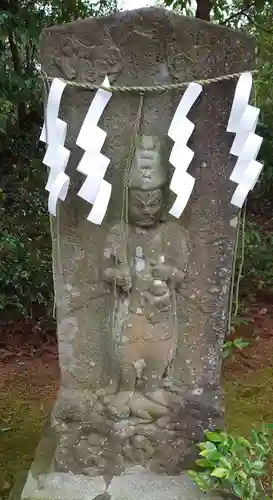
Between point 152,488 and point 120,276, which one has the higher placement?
point 120,276

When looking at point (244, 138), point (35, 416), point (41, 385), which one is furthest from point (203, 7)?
point (35, 416)

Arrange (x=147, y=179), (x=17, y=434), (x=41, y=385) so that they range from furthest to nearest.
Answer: (x=41, y=385) < (x=17, y=434) < (x=147, y=179)

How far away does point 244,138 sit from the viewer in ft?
5.97

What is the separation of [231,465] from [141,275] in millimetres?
684

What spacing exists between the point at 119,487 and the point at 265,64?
3636 millimetres

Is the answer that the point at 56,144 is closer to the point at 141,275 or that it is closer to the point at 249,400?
the point at 141,275

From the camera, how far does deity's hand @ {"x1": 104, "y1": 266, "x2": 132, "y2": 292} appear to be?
2016mm

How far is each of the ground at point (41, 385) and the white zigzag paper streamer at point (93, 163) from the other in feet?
4.50

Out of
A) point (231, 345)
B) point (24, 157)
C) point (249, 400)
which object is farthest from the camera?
point (24, 157)

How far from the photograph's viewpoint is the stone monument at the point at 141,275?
6.15ft

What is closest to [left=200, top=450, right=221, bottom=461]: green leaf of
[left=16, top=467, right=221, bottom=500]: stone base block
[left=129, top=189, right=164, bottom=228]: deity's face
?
[left=16, top=467, right=221, bottom=500]: stone base block

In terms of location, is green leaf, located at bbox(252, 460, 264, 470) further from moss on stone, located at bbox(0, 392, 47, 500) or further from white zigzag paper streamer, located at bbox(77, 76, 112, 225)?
moss on stone, located at bbox(0, 392, 47, 500)

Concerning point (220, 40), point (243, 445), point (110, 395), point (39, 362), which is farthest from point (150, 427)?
point (39, 362)

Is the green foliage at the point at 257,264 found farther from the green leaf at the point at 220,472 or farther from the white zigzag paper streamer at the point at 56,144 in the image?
the white zigzag paper streamer at the point at 56,144
